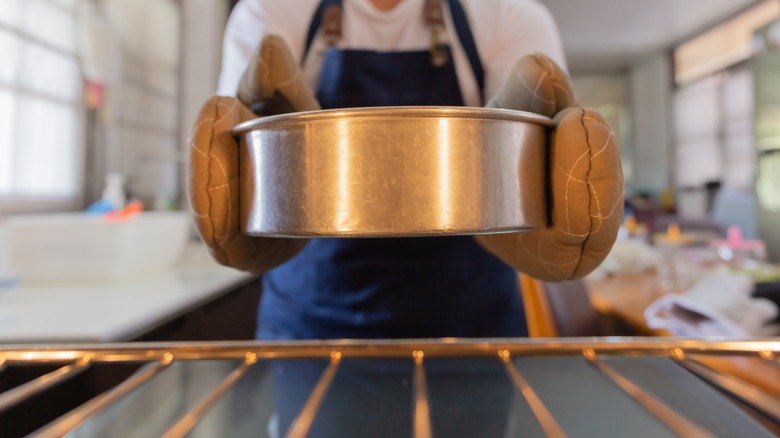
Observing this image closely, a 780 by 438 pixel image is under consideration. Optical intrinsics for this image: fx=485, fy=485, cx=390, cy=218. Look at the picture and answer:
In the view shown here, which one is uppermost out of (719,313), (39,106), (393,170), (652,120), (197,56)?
(652,120)

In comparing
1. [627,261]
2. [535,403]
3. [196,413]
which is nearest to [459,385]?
[535,403]

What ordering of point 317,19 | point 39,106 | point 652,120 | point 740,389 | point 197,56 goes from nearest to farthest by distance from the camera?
1. point 740,389
2. point 317,19
3. point 39,106
4. point 197,56
5. point 652,120

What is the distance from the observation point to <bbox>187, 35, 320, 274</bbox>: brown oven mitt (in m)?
Result: 0.31

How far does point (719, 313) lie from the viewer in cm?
77

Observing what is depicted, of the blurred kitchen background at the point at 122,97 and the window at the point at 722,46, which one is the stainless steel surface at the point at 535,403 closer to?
the blurred kitchen background at the point at 122,97

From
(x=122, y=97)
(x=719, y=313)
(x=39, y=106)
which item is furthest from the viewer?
(x=122, y=97)

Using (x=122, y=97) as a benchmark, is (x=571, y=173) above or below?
below

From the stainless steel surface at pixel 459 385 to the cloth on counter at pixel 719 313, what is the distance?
379 mm

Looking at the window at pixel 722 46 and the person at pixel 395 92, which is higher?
the window at pixel 722 46

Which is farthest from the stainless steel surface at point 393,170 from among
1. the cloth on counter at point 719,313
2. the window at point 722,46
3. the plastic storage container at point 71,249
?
the window at point 722,46

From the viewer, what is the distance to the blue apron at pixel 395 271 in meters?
0.67

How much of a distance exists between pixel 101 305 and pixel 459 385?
2.20ft

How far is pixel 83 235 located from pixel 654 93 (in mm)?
6019

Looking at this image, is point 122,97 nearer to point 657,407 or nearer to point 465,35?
point 465,35
